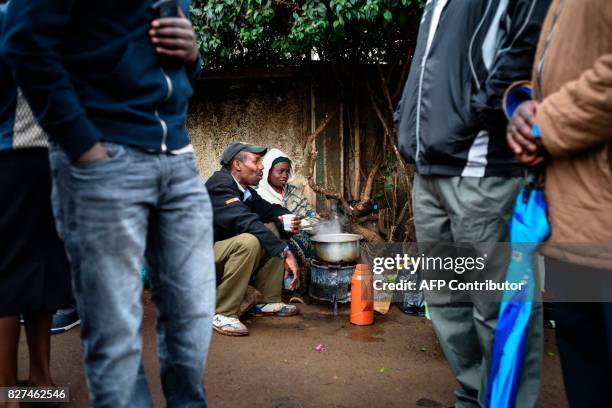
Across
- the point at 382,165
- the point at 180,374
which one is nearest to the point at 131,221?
the point at 180,374

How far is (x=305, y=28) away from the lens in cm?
460

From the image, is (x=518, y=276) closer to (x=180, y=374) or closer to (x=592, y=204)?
(x=592, y=204)

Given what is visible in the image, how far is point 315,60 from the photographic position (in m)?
5.98

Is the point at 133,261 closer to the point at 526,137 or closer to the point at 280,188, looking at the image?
the point at 526,137

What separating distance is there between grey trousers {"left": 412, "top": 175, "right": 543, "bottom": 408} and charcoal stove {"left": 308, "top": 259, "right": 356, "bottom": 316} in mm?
2205

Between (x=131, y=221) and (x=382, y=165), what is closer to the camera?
(x=131, y=221)

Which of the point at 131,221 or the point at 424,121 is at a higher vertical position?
the point at 424,121

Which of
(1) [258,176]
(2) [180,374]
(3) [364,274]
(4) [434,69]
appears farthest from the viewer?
(1) [258,176]

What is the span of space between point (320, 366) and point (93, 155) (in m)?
2.39

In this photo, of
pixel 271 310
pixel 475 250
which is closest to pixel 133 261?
pixel 475 250

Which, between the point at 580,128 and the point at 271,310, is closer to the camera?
the point at 580,128

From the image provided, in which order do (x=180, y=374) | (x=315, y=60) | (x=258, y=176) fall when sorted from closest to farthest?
(x=180, y=374)
(x=258, y=176)
(x=315, y=60)

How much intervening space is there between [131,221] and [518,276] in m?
1.40

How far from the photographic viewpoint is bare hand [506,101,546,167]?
1.73m
